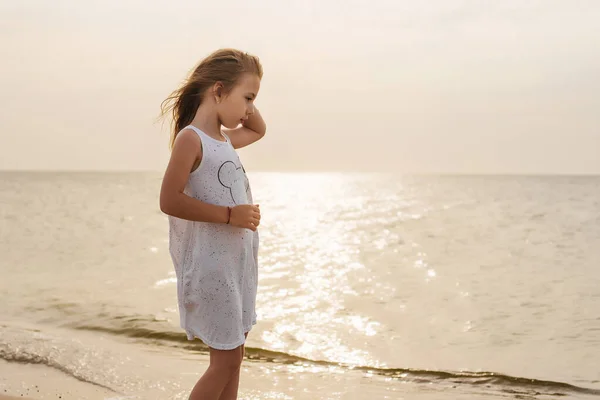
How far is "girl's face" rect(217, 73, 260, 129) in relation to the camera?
2.61 meters

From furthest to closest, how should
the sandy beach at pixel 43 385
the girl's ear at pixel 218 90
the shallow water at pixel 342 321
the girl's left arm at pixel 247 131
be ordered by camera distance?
the shallow water at pixel 342 321, the sandy beach at pixel 43 385, the girl's left arm at pixel 247 131, the girl's ear at pixel 218 90

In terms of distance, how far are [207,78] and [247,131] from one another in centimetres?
45

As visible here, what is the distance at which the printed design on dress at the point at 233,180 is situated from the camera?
8.53 ft

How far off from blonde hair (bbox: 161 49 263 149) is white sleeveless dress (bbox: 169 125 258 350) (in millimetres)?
216

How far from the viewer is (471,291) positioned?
10.4 meters

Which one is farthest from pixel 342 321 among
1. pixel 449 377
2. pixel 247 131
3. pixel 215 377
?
pixel 215 377

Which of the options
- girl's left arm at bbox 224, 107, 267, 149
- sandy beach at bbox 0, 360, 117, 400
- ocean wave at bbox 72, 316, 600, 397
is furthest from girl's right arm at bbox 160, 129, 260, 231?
ocean wave at bbox 72, 316, 600, 397

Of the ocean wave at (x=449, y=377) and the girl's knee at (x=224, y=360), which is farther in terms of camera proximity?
the ocean wave at (x=449, y=377)

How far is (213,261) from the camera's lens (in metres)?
2.53

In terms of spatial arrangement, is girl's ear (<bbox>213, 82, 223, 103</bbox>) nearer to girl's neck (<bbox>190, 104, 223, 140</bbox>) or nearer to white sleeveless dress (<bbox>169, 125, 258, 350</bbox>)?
girl's neck (<bbox>190, 104, 223, 140</bbox>)

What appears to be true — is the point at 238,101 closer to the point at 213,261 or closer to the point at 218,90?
the point at 218,90

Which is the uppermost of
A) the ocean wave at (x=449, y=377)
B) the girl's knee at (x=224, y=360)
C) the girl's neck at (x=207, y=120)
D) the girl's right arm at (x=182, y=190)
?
the girl's neck at (x=207, y=120)

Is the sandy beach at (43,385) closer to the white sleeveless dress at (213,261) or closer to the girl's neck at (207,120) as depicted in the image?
the white sleeveless dress at (213,261)

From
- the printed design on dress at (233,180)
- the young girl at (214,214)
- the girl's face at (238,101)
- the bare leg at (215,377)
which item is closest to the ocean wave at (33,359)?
the bare leg at (215,377)
